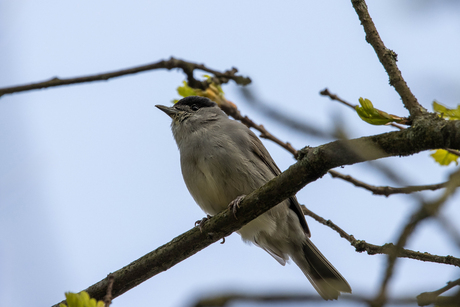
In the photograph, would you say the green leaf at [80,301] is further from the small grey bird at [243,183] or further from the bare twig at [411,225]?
the small grey bird at [243,183]

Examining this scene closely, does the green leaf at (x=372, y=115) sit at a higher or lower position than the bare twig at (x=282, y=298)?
higher

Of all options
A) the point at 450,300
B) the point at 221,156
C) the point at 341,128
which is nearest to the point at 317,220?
the point at 221,156

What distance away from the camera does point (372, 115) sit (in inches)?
157

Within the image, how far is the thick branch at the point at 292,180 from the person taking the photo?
300 centimetres

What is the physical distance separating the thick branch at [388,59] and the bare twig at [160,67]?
1832mm

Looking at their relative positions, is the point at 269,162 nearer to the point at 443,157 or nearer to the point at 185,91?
the point at 185,91

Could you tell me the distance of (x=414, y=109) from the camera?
344 cm

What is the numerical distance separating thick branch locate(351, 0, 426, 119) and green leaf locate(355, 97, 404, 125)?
0.28 metres

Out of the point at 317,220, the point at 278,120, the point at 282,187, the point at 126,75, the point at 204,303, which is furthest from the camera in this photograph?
the point at 317,220

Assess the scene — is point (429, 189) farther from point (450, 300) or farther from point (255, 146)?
point (450, 300)

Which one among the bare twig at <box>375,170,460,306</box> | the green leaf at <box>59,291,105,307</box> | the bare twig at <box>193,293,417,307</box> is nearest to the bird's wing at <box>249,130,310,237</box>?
the green leaf at <box>59,291,105,307</box>

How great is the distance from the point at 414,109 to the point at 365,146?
0.61 metres

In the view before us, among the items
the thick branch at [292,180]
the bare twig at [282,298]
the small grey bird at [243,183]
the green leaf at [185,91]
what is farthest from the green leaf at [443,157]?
the bare twig at [282,298]

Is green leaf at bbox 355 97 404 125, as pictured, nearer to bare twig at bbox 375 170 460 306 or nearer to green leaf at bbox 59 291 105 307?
bare twig at bbox 375 170 460 306
